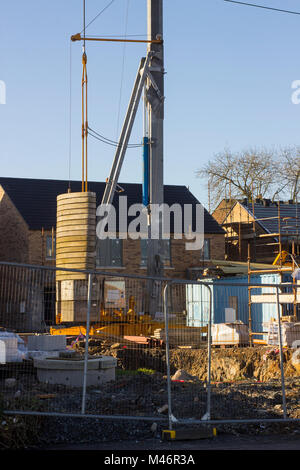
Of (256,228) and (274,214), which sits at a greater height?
(274,214)

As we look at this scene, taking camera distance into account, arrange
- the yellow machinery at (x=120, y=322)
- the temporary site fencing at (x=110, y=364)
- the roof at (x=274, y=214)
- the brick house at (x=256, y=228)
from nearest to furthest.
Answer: the temporary site fencing at (x=110, y=364) → the yellow machinery at (x=120, y=322) → the brick house at (x=256, y=228) → the roof at (x=274, y=214)

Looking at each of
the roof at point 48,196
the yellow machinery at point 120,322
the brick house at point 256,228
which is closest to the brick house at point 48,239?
the roof at point 48,196

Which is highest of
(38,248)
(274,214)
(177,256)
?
(274,214)

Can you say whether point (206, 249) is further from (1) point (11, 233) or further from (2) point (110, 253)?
(1) point (11, 233)

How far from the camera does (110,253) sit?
40.2m

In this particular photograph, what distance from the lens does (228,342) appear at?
21156 mm

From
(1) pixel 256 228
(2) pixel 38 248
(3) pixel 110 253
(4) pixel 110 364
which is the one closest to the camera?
(4) pixel 110 364

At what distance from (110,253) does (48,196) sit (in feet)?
20.4

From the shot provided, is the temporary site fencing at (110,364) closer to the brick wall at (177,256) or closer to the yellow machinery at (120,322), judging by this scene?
the yellow machinery at (120,322)

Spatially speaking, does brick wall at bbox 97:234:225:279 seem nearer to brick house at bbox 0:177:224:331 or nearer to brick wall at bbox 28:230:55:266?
brick house at bbox 0:177:224:331

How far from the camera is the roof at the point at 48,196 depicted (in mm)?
39875

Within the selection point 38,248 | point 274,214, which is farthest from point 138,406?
point 274,214

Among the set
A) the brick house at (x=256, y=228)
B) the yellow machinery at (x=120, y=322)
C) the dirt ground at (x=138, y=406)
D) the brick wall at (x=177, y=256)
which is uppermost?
the brick house at (x=256, y=228)

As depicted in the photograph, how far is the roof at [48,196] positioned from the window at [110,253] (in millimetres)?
3217
